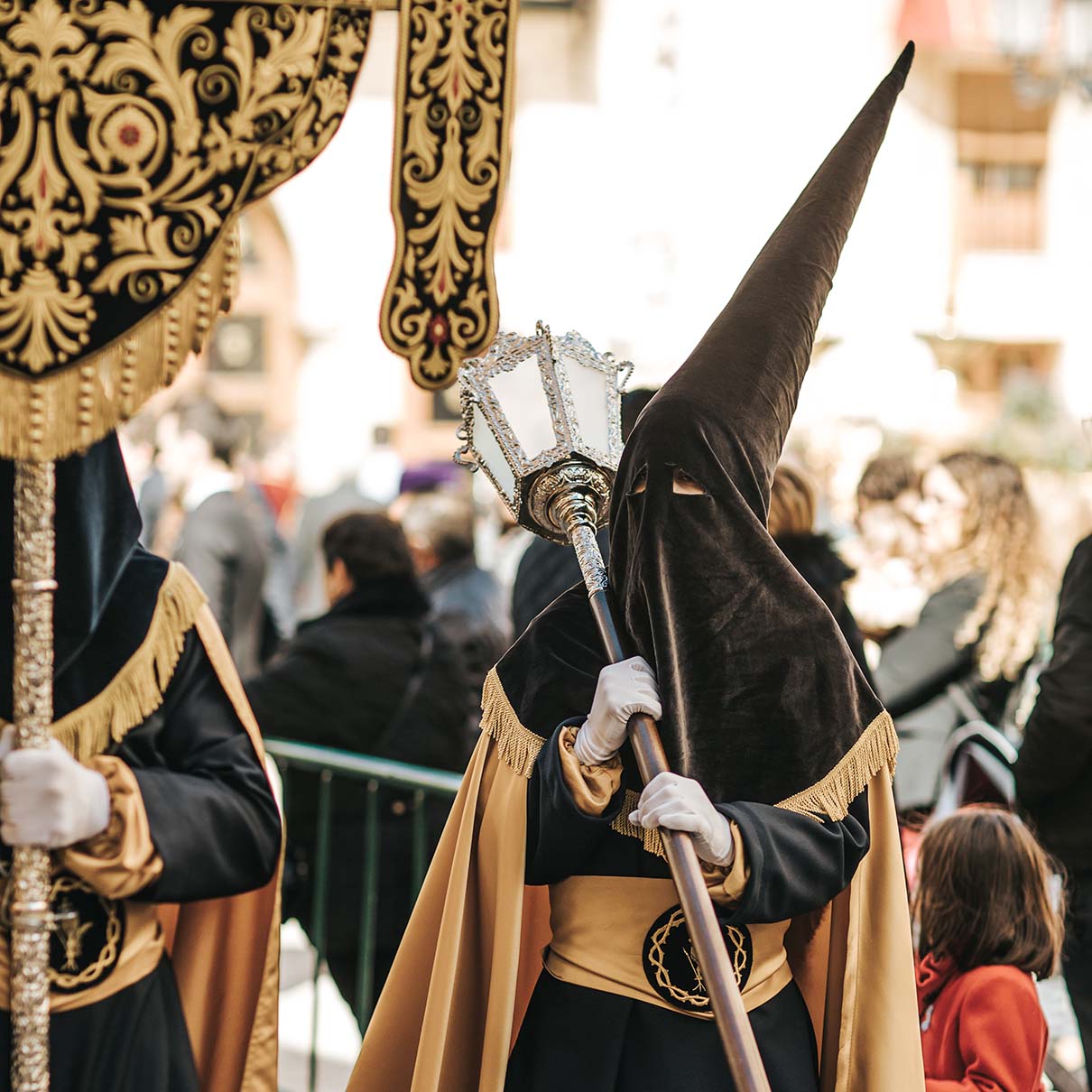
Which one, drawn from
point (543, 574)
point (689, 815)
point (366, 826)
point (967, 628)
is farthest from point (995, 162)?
point (689, 815)

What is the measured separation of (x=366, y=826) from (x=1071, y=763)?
1.99 metres

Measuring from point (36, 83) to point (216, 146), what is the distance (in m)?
0.28

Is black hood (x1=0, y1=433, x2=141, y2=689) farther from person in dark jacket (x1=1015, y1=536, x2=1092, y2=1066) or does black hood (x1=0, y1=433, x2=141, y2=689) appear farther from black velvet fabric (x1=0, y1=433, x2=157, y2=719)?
person in dark jacket (x1=1015, y1=536, x2=1092, y2=1066)

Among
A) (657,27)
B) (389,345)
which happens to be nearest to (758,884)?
(389,345)

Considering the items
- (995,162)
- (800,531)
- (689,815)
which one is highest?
(995,162)

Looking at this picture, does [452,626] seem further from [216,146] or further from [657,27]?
[657,27]

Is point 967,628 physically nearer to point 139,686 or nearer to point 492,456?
point 492,456

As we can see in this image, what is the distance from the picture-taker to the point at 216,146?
2.49 meters

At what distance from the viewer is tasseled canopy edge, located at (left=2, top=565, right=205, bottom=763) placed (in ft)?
8.79

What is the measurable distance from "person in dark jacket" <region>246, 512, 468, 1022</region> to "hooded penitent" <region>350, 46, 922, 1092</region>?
6.15 ft

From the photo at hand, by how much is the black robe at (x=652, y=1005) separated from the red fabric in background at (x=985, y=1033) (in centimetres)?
47

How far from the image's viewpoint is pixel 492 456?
2.90 m

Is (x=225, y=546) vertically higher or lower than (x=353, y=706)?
higher

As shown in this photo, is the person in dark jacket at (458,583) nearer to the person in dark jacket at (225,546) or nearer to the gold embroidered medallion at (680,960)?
the person in dark jacket at (225,546)
